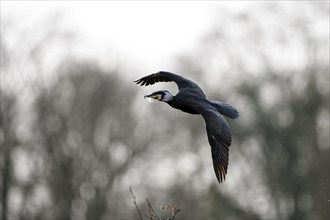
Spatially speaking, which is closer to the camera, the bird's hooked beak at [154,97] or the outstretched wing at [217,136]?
the outstretched wing at [217,136]

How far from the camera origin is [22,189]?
45781mm

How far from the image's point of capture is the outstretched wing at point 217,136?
14.0 metres

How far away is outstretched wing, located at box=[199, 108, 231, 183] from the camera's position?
14.0 m

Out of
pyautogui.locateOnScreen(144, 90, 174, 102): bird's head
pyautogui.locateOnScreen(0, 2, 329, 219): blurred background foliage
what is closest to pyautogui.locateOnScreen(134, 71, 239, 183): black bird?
pyautogui.locateOnScreen(144, 90, 174, 102): bird's head

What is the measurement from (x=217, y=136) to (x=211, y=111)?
0.45m

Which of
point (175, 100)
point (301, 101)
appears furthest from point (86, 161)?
point (175, 100)

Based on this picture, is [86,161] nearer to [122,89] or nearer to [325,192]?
[122,89]

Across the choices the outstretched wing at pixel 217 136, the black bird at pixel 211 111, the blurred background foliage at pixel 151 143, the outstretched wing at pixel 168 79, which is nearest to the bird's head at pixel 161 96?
the black bird at pixel 211 111

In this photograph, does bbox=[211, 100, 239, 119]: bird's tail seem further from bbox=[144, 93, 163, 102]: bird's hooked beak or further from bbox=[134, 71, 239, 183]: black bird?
bbox=[144, 93, 163, 102]: bird's hooked beak

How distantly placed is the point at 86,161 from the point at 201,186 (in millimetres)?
6704

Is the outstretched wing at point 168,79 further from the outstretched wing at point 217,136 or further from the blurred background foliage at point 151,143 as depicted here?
the blurred background foliage at point 151,143

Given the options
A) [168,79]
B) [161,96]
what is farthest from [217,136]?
[168,79]

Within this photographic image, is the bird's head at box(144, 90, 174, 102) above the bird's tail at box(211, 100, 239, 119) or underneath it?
above

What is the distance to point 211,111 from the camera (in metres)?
14.6
